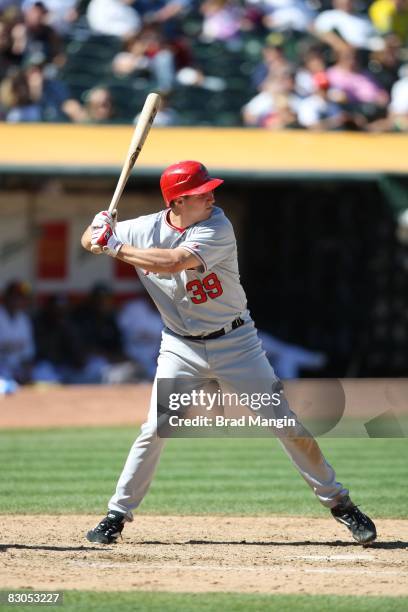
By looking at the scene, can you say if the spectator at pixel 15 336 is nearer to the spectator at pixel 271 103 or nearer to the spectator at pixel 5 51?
the spectator at pixel 5 51

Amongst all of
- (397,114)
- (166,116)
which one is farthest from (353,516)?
(397,114)

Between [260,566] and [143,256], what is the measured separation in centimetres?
149

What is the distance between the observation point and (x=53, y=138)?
12.4m

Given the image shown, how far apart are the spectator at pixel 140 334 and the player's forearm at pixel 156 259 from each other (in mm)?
8390

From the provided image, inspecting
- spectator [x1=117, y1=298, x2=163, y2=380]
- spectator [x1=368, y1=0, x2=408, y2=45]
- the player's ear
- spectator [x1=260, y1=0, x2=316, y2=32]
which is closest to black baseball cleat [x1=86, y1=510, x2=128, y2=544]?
the player's ear

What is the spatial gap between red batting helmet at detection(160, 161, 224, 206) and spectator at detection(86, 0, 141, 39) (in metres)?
8.94

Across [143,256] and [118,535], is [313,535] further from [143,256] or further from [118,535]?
[143,256]

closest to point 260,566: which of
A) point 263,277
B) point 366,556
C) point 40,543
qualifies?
point 366,556

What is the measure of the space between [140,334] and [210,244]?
27.6 ft

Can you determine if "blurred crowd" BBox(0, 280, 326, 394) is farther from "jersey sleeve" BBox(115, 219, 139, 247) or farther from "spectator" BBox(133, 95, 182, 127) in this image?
"jersey sleeve" BBox(115, 219, 139, 247)

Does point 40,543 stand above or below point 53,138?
above

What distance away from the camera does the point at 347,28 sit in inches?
586

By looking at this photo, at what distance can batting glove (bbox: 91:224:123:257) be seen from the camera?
5.33 meters

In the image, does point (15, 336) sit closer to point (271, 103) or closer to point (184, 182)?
point (271, 103)
